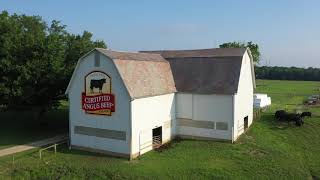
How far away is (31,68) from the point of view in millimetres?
33156

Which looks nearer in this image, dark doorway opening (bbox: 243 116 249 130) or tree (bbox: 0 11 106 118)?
tree (bbox: 0 11 106 118)

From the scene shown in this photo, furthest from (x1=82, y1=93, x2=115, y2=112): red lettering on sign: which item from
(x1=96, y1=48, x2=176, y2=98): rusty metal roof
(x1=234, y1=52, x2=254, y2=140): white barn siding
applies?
(x1=234, y1=52, x2=254, y2=140): white barn siding

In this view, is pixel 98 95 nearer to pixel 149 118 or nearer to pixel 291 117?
pixel 149 118

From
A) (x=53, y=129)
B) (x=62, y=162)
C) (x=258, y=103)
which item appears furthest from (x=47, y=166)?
(x=258, y=103)

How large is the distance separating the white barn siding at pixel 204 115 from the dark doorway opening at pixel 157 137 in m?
2.70

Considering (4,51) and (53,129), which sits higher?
(4,51)

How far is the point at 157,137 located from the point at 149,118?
7.33 ft

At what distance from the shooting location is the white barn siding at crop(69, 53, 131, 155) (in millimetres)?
27188

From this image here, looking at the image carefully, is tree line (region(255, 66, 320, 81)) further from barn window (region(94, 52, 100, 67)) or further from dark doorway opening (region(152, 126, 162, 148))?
barn window (region(94, 52, 100, 67))

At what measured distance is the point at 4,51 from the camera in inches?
1314

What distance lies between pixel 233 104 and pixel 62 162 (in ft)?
45.5

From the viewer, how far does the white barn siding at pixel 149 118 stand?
2728 cm

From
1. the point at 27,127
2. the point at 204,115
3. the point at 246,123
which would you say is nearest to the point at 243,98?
the point at 246,123

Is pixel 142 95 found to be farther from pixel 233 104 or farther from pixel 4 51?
pixel 4 51
